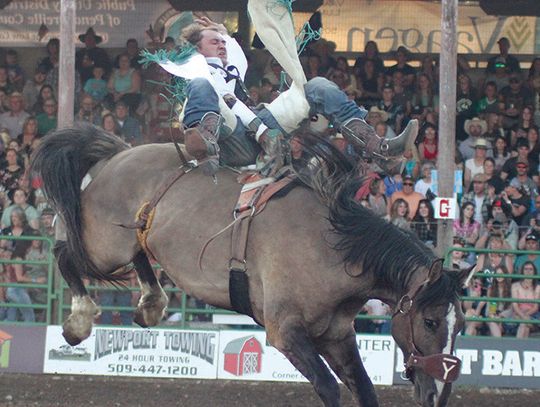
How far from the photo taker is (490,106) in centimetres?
1416

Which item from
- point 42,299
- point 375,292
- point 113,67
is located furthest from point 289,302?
point 113,67

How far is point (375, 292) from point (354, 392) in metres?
0.65

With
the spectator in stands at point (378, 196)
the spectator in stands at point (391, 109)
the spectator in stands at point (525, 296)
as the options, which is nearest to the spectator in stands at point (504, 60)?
the spectator in stands at point (391, 109)

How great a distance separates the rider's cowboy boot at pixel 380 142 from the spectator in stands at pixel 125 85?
325 inches

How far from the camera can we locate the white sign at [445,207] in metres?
11.0

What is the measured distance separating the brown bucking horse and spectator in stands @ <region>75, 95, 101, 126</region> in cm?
661

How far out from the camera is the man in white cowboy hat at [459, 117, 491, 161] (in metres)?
13.4

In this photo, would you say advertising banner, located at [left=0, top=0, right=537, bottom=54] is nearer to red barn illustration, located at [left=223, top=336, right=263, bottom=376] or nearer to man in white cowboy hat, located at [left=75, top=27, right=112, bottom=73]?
man in white cowboy hat, located at [left=75, top=27, right=112, bottom=73]

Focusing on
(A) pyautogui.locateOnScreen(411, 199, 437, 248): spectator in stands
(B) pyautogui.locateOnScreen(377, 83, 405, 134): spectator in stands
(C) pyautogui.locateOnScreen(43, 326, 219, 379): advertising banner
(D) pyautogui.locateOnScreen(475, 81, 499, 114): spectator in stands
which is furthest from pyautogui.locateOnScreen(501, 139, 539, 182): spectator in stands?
(C) pyautogui.locateOnScreen(43, 326, 219, 379): advertising banner

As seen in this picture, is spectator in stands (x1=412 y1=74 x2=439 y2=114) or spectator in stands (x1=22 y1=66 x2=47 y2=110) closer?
spectator in stands (x1=412 y1=74 x2=439 y2=114)

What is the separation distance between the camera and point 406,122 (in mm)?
13852

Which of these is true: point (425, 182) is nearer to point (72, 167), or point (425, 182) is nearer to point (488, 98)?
point (488, 98)

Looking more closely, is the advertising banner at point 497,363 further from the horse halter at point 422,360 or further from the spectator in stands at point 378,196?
the horse halter at point 422,360

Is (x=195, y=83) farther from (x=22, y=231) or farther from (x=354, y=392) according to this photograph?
(x=22, y=231)
